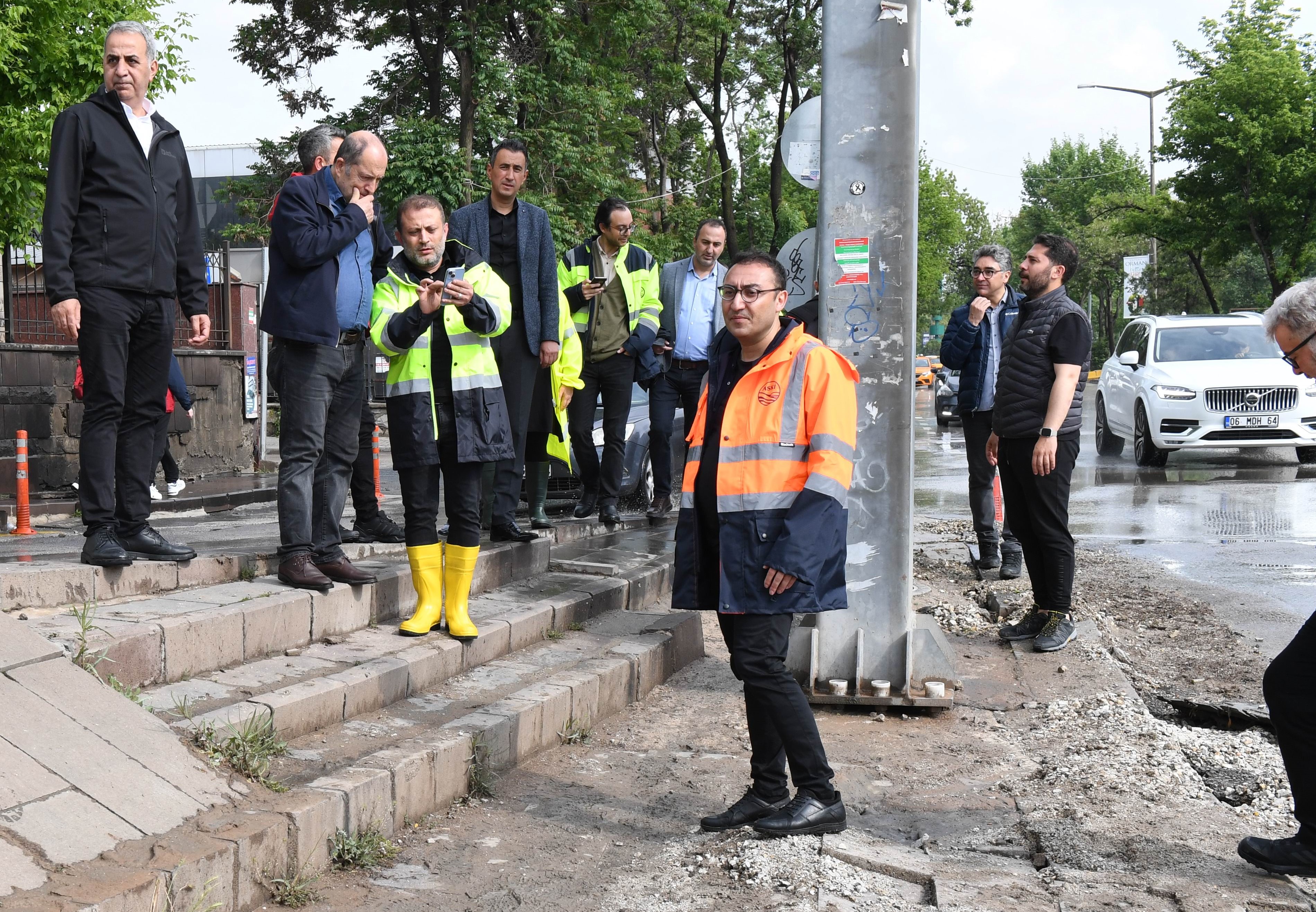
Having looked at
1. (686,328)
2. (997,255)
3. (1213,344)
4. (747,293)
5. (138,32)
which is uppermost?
(138,32)

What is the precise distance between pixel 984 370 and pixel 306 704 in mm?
5626

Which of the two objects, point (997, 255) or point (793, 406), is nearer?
point (793, 406)

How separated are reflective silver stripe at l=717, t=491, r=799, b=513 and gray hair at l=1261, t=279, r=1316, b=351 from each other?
1.54 m

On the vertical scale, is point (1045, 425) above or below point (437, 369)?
below

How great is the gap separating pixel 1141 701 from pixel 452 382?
3422mm

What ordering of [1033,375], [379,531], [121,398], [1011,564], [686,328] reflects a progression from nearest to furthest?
[121,398] < [1033,375] < [379,531] < [1011,564] < [686,328]

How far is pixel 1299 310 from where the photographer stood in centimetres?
373

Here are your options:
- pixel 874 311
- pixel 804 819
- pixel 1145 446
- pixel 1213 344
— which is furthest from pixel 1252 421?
pixel 804 819

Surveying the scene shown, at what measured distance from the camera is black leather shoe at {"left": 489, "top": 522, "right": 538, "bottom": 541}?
7.25 m

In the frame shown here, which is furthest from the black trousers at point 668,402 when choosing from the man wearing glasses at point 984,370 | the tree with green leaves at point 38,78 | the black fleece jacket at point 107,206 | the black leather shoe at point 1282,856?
the tree with green leaves at point 38,78

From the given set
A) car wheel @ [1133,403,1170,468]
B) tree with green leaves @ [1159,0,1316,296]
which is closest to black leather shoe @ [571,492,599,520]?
car wheel @ [1133,403,1170,468]

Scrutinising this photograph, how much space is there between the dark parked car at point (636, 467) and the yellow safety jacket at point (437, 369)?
4.99 metres

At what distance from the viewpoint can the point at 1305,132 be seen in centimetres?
3173

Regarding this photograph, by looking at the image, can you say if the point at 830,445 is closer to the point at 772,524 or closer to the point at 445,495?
the point at 772,524
